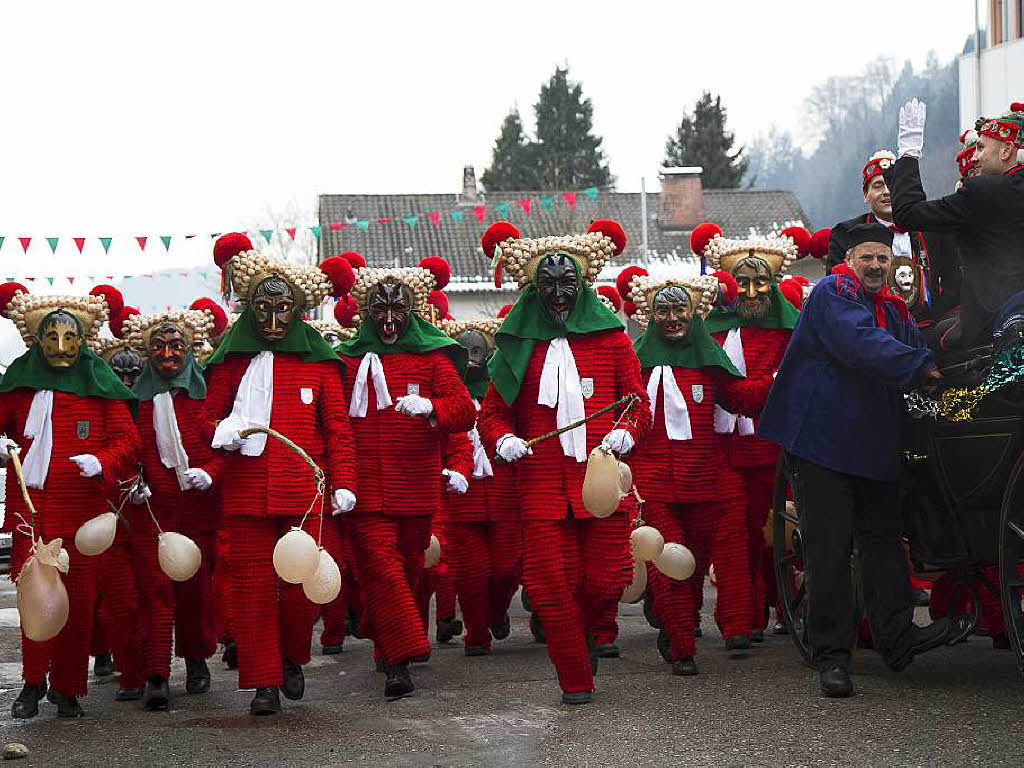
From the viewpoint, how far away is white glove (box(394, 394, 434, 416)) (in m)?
8.30

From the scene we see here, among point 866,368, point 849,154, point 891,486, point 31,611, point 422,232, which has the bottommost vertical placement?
point 31,611

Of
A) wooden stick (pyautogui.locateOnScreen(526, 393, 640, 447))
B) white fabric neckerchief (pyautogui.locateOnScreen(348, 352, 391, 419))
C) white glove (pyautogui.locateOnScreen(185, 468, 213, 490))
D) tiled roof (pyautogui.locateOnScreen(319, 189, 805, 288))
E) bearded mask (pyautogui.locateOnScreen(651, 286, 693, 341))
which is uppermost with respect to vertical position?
tiled roof (pyautogui.locateOnScreen(319, 189, 805, 288))

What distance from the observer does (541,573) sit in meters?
7.46

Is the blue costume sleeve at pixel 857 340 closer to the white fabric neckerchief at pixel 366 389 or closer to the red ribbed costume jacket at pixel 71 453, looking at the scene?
the white fabric neckerchief at pixel 366 389

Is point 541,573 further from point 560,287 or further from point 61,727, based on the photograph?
point 61,727

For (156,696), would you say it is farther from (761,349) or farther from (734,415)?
(761,349)

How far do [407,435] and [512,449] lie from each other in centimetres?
130

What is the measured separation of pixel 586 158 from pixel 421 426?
182 feet

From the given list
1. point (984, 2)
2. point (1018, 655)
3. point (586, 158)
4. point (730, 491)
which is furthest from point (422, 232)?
point (1018, 655)

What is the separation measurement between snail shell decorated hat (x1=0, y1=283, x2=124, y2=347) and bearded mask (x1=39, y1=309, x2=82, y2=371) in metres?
0.08

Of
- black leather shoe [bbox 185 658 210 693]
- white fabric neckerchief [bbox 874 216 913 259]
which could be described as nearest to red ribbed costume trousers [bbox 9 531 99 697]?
black leather shoe [bbox 185 658 210 693]

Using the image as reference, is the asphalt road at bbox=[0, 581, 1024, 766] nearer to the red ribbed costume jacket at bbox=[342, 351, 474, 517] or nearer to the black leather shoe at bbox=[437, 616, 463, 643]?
the red ribbed costume jacket at bbox=[342, 351, 474, 517]

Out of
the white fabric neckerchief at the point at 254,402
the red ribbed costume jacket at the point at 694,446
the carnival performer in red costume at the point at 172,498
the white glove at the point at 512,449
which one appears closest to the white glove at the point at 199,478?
the carnival performer in red costume at the point at 172,498

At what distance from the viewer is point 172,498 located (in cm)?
888
